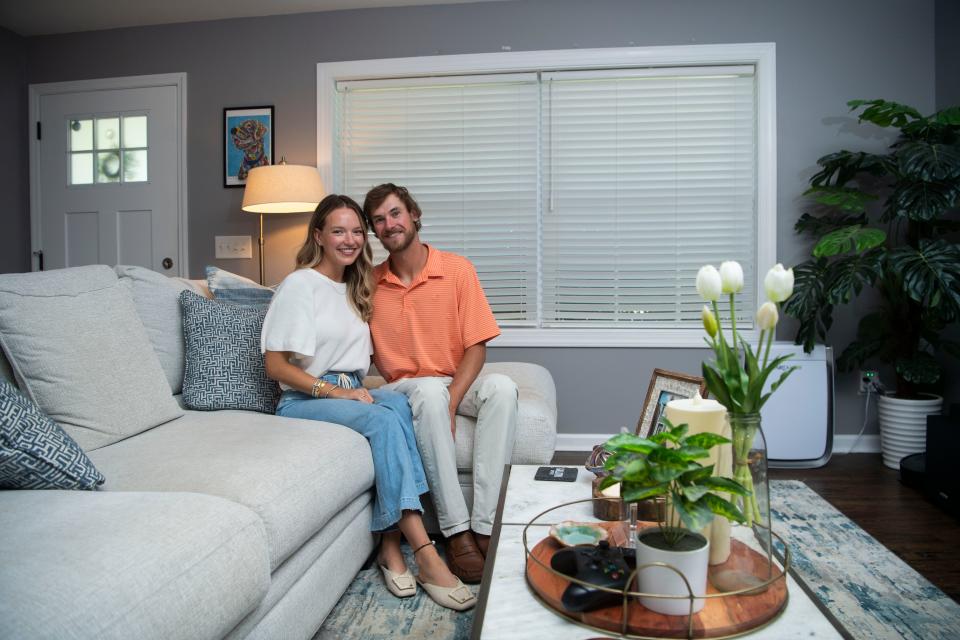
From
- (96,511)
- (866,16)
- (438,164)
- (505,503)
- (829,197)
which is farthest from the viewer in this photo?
(438,164)

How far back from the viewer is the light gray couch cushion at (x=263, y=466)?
1.29m

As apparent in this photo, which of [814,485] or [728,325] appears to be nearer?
[814,485]

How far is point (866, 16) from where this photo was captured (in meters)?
3.27

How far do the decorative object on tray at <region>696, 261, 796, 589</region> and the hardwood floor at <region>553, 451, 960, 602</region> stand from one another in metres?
1.19

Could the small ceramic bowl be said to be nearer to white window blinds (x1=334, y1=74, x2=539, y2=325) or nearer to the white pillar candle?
the white pillar candle

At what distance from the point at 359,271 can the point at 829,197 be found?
7.45 feet

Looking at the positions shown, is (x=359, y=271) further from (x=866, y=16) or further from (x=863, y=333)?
(x=866, y=16)

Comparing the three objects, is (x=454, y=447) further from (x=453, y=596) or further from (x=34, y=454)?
(x=34, y=454)

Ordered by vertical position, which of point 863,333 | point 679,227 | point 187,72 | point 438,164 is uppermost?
point 187,72

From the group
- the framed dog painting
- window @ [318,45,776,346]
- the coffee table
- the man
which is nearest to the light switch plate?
the framed dog painting

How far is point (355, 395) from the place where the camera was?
76.6 inches

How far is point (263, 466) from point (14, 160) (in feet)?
12.0

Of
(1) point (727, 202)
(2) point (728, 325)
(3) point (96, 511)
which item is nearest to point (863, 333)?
(2) point (728, 325)

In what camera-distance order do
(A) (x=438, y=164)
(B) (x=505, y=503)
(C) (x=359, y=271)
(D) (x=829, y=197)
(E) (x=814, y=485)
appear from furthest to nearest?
(A) (x=438, y=164), (D) (x=829, y=197), (E) (x=814, y=485), (C) (x=359, y=271), (B) (x=505, y=503)
